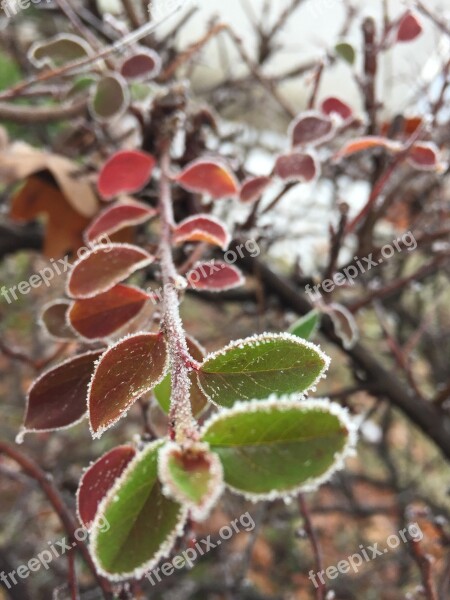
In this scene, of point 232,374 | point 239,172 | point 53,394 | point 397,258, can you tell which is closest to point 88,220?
point 239,172

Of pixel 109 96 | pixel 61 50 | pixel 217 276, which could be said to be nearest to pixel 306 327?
pixel 217 276

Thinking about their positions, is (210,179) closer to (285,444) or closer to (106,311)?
(106,311)

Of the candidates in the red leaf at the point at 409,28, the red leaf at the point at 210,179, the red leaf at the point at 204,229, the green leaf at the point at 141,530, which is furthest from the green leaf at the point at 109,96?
the green leaf at the point at 141,530

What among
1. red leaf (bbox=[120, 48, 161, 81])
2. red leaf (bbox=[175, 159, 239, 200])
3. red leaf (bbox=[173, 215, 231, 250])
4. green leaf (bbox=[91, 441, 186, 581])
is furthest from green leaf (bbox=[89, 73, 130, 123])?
green leaf (bbox=[91, 441, 186, 581])

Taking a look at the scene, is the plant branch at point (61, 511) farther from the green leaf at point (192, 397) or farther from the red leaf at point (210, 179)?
the red leaf at point (210, 179)

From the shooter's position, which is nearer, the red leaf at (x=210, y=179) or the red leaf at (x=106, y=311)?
the red leaf at (x=106, y=311)

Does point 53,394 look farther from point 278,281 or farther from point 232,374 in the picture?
point 278,281
